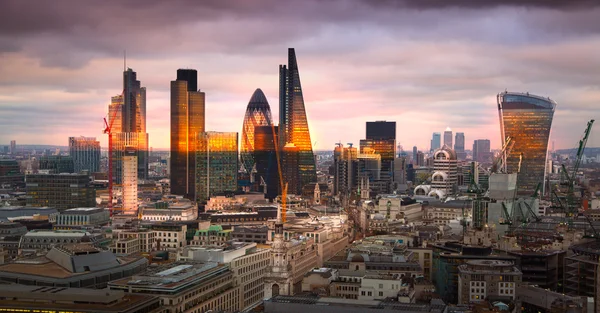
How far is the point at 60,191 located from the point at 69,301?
87.9 metres

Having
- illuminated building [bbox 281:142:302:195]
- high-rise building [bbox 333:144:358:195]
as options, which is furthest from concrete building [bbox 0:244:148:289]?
high-rise building [bbox 333:144:358:195]

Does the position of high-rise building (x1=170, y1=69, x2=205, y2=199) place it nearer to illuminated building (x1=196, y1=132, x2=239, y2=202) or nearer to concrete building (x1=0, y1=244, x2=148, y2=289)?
illuminated building (x1=196, y1=132, x2=239, y2=202)

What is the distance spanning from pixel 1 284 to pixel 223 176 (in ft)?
396

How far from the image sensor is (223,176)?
178625 mm

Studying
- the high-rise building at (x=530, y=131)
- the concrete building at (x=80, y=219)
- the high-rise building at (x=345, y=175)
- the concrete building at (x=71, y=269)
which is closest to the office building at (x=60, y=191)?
the concrete building at (x=80, y=219)

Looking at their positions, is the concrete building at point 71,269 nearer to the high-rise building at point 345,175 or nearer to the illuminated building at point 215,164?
the illuminated building at point 215,164

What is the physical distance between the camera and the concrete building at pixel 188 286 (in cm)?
5828

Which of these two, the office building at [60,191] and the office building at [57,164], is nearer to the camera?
the office building at [60,191]

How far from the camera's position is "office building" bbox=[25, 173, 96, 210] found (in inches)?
5364

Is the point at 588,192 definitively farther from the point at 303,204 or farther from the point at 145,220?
the point at 145,220

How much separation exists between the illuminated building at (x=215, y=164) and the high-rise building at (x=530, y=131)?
57.1m

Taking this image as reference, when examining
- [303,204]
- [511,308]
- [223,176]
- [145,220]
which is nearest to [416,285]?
[511,308]

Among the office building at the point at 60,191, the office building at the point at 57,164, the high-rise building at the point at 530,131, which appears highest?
the high-rise building at the point at 530,131

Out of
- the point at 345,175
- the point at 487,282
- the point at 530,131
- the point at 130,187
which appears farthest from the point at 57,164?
the point at 487,282
